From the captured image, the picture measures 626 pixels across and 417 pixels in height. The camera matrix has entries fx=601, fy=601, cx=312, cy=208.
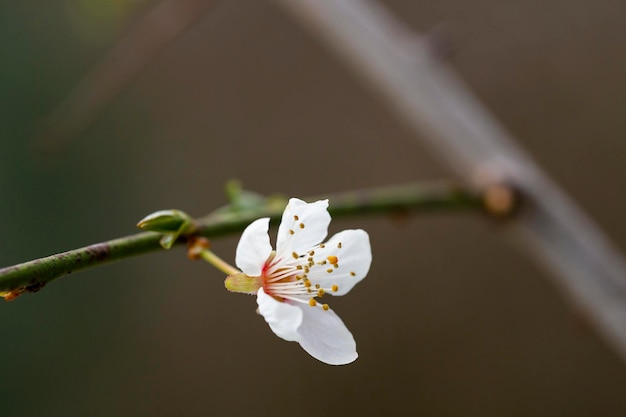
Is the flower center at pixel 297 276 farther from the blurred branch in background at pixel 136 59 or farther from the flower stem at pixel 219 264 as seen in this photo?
the blurred branch in background at pixel 136 59

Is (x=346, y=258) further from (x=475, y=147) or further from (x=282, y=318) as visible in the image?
(x=475, y=147)

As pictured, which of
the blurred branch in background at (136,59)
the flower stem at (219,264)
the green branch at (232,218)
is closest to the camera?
the green branch at (232,218)

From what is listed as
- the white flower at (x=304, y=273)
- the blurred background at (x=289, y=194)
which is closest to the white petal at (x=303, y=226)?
the white flower at (x=304, y=273)

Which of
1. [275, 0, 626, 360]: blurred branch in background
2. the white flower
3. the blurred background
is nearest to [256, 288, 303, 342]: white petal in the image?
the white flower

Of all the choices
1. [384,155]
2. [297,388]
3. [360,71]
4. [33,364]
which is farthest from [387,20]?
[33,364]

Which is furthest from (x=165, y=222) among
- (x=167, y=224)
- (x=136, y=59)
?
(x=136, y=59)

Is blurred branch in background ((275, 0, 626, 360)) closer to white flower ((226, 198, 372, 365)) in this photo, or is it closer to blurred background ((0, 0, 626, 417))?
white flower ((226, 198, 372, 365))

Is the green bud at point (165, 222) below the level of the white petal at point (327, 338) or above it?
above
